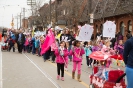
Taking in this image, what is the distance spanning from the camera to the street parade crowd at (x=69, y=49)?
8.86 metres

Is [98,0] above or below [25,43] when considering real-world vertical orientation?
above

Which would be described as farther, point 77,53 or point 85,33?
point 85,33

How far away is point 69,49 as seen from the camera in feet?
56.2

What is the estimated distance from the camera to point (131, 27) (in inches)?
1073

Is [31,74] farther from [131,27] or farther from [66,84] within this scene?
[131,27]

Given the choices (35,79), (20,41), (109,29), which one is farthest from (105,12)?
(35,79)

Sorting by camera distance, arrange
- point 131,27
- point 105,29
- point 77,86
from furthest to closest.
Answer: point 131,27 < point 105,29 < point 77,86

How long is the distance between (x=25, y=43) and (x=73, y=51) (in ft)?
44.1

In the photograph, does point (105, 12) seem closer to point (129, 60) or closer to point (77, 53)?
point (77, 53)

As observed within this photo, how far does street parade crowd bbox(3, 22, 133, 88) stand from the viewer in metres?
8.86

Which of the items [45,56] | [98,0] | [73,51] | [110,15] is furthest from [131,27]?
[73,51]

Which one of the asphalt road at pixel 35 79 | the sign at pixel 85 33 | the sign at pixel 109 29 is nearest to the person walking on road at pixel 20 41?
the asphalt road at pixel 35 79

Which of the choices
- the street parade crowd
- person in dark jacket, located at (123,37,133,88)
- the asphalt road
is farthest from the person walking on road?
person in dark jacket, located at (123,37,133,88)

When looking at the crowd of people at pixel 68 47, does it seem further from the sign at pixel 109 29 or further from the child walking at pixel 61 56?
the sign at pixel 109 29
